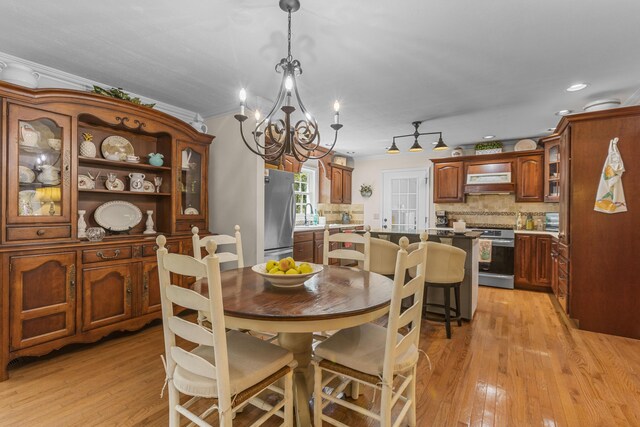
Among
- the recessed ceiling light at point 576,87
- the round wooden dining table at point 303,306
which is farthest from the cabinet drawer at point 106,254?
the recessed ceiling light at point 576,87

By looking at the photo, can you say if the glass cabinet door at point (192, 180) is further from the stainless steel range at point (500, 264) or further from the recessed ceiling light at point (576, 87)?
the stainless steel range at point (500, 264)

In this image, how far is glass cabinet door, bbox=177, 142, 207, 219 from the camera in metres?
3.53

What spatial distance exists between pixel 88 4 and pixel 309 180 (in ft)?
14.6

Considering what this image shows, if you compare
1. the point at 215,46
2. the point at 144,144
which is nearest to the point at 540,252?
the point at 215,46

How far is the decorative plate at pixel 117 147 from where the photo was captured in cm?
310

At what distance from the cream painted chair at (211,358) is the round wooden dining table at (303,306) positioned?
0.15 meters

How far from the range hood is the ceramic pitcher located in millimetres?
5042

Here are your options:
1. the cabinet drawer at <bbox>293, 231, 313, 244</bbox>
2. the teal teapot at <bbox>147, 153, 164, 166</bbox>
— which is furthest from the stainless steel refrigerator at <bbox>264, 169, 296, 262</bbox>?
the teal teapot at <bbox>147, 153, 164, 166</bbox>

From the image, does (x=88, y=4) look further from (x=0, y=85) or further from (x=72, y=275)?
(x=72, y=275)

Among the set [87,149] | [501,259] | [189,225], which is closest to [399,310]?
[189,225]

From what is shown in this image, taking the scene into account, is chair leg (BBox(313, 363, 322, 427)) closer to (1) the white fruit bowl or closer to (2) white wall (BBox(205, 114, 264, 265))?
(1) the white fruit bowl

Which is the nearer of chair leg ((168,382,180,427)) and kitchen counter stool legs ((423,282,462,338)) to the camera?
chair leg ((168,382,180,427))

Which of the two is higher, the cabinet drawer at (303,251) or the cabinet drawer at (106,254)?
the cabinet drawer at (106,254)

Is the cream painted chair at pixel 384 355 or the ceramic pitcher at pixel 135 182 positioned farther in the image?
the ceramic pitcher at pixel 135 182
